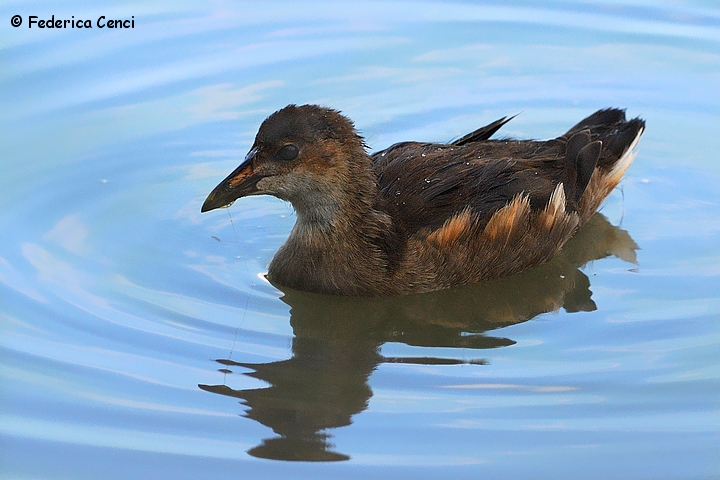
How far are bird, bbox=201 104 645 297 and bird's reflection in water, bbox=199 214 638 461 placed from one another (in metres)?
0.15

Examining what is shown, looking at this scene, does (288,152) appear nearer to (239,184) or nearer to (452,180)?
(239,184)

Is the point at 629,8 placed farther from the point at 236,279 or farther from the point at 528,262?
the point at 236,279

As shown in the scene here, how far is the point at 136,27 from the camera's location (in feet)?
38.2

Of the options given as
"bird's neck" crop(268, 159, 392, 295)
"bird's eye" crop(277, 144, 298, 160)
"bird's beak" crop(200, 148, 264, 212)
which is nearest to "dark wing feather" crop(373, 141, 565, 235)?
"bird's neck" crop(268, 159, 392, 295)

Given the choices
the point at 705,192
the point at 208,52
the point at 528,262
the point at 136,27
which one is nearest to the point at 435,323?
the point at 528,262

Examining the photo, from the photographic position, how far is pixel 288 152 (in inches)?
307

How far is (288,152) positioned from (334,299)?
1156mm

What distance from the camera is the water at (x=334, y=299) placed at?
6465 mm

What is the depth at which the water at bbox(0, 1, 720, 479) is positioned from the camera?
21.2 ft

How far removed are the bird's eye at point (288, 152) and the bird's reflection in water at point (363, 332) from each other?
1050 mm

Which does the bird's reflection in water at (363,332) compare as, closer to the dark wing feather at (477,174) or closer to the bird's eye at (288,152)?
the dark wing feather at (477,174)

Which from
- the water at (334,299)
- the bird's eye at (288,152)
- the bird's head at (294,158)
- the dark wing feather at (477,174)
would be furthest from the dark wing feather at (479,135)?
the bird's eye at (288,152)

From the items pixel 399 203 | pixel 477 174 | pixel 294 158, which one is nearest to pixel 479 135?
pixel 477 174

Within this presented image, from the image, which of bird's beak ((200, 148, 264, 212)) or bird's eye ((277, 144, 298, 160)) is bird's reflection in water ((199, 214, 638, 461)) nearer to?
bird's beak ((200, 148, 264, 212))
